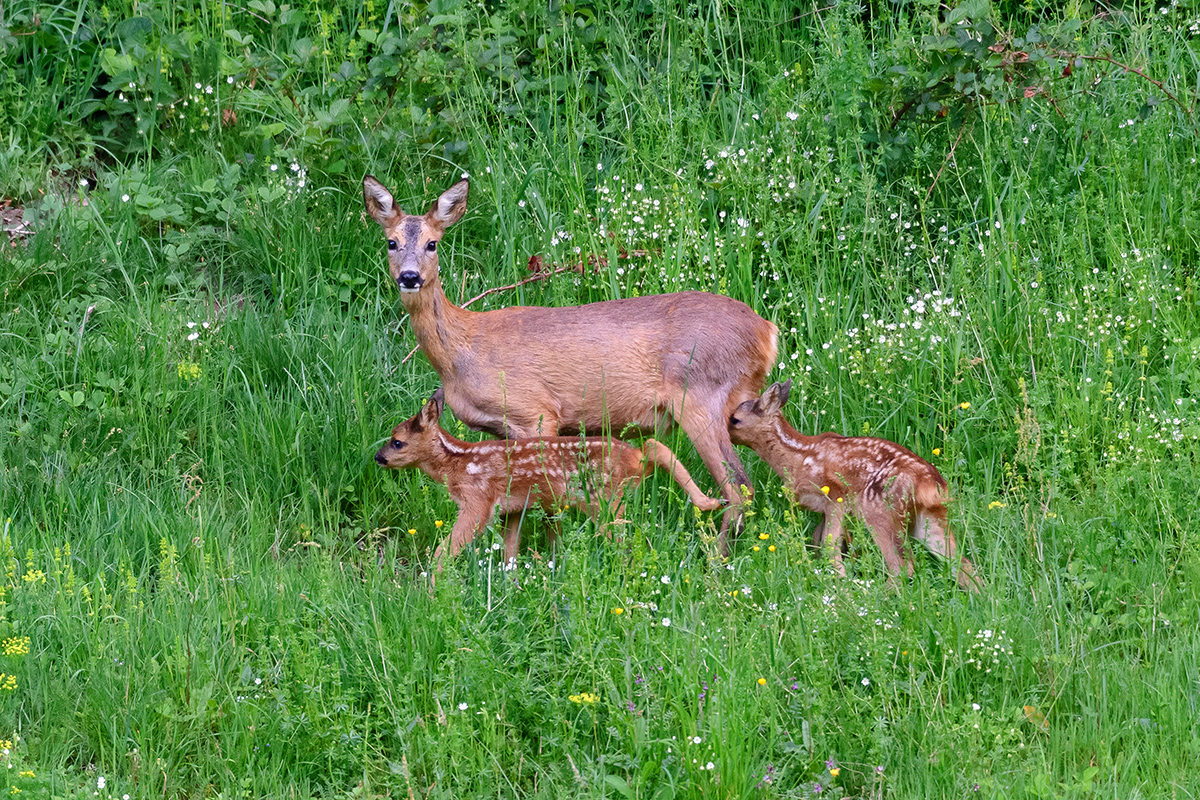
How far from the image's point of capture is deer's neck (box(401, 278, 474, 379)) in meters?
6.04

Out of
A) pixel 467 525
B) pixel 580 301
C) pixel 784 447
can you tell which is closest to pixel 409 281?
pixel 467 525

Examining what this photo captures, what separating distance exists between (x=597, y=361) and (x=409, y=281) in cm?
85

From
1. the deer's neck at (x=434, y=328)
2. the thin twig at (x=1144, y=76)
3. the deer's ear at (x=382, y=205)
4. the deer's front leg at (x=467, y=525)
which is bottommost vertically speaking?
the deer's front leg at (x=467, y=525)

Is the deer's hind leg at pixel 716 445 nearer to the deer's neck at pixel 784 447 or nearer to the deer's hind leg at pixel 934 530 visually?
the deer's neck at pixel 784 447

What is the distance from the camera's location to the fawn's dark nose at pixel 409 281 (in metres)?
5.84

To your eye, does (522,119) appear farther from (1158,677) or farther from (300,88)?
(1158,677)

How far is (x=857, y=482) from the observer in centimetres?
556

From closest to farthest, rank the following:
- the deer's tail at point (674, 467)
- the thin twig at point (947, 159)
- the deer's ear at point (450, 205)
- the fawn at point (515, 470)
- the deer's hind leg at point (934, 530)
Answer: the deer's hind leg at point (934, 530), the fawn at point (515, 470), the deer's tail at point (674, 467), the deer's ear at point (450, 205), the thin twig at point (947, 159)

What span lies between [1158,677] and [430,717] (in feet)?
7.50

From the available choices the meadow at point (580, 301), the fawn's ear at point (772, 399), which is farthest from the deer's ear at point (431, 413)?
the fawn's ear at point (772, 399)

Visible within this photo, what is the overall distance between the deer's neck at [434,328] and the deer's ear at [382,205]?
46 centimetres

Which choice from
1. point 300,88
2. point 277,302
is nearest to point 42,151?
point 300,88

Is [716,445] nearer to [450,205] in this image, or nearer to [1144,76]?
[450,205]

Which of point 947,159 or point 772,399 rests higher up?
point 947,159
